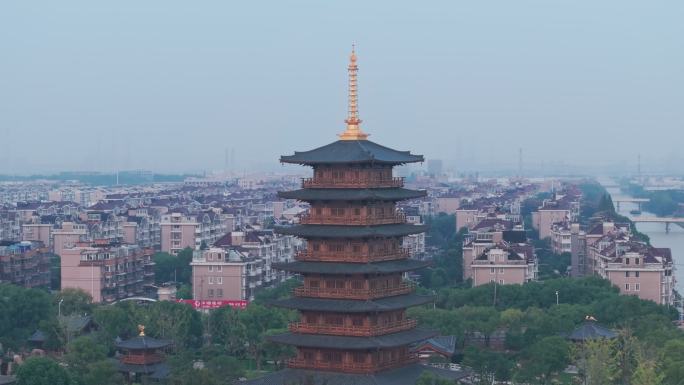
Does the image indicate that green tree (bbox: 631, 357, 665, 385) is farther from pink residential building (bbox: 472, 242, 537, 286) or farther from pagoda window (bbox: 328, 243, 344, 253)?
pink residential building (bbox: 472, 242, 537, 286)

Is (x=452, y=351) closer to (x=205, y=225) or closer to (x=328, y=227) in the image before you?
(x=328, y=227)

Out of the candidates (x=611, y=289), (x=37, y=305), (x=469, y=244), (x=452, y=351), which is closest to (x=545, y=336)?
(x=452, y=351)

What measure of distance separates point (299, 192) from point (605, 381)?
30.1ft

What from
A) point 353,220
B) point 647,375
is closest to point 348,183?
point 353,220

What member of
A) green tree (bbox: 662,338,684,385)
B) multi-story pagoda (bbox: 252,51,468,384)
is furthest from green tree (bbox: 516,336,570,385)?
multi-story pagoda (bbox: 252,51,468,384)

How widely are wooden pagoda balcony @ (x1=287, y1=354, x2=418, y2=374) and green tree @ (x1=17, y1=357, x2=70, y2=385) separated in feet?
25.8

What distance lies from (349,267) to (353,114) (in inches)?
141

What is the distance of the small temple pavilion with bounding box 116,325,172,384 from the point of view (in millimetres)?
39438

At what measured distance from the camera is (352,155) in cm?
2944

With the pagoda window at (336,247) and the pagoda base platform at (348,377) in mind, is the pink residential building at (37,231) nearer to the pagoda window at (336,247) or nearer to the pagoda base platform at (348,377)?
the pagoda base platform at (348,377)

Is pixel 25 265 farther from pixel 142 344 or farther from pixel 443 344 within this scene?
pixel 443 344

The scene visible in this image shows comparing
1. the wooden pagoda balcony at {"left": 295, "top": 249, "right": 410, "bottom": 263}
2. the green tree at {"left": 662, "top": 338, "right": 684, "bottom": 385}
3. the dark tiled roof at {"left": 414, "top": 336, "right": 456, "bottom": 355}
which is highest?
the wooden pagoda balcony at {"left": 295, "top": 249, "right": 410, "bottom": 263}

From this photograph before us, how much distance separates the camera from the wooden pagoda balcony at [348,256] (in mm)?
29109

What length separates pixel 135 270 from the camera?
6581 cm
